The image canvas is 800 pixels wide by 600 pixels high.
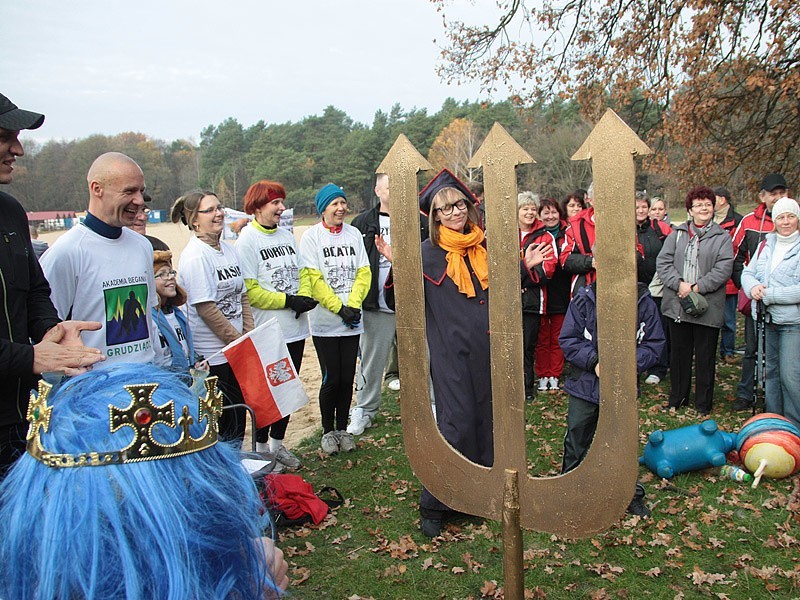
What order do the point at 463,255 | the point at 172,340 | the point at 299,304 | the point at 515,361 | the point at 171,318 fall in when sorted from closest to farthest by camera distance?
the point at 515,361 < the point at 463,255 < the point at 172,340 < the point at 171,318 < the point at 299,304

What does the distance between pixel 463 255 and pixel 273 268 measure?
203 centimetres

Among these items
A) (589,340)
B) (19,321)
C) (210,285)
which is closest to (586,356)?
(589,340)

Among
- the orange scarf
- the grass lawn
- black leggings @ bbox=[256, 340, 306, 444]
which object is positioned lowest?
the grass lawn

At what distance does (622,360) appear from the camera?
1693 millimetres

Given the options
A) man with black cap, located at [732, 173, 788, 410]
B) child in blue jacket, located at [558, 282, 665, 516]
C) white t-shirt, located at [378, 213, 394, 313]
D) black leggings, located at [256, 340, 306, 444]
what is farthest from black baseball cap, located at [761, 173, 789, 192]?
black leggings, located at [256, 340, 306, 444]

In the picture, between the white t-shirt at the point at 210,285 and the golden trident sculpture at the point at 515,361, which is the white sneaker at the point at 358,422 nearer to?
the white t-shirt at the point at 210,285

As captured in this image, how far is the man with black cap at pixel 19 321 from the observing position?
2.16 metres

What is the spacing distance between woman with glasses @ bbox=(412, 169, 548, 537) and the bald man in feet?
5.08

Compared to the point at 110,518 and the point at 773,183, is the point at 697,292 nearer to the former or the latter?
the point at 773,183

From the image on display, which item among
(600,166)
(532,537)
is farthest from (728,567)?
(600,166)

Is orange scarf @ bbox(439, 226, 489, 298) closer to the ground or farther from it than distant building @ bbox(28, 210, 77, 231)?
closer to the ground

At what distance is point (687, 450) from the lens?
460 cm

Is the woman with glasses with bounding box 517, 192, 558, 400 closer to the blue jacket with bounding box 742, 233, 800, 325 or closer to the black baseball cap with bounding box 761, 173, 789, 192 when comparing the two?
the blue jacket with bounding box 742, 233, 800, 325

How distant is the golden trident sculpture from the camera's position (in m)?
1.64
